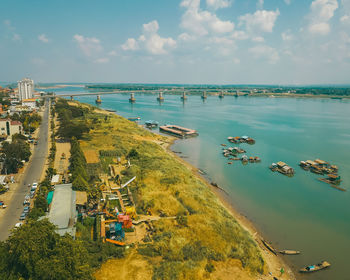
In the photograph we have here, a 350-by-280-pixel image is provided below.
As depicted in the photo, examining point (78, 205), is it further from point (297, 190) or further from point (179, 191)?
point (297, 190)

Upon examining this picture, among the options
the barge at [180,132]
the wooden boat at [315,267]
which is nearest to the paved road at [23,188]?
the wooden boat at [315,267]

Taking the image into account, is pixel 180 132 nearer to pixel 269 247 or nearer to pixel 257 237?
pixel 257 237

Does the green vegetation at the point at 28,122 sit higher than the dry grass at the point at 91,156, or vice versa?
the green vegetation at the point at 28,122

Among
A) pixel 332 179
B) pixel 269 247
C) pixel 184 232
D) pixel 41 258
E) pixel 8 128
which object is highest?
pixel 8 128

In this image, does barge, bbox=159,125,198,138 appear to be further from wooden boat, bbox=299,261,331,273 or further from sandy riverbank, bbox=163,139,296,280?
wooden boat, bbox=299,261,331,273

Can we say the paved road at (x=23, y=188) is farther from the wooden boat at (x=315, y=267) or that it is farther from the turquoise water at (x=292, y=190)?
the wooden boat at (x=315, y=267)

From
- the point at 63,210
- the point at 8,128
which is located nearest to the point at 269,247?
the point at 63,210

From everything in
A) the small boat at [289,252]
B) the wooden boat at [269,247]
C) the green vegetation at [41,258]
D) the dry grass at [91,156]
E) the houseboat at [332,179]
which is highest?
the green vegetation at [41,258]
